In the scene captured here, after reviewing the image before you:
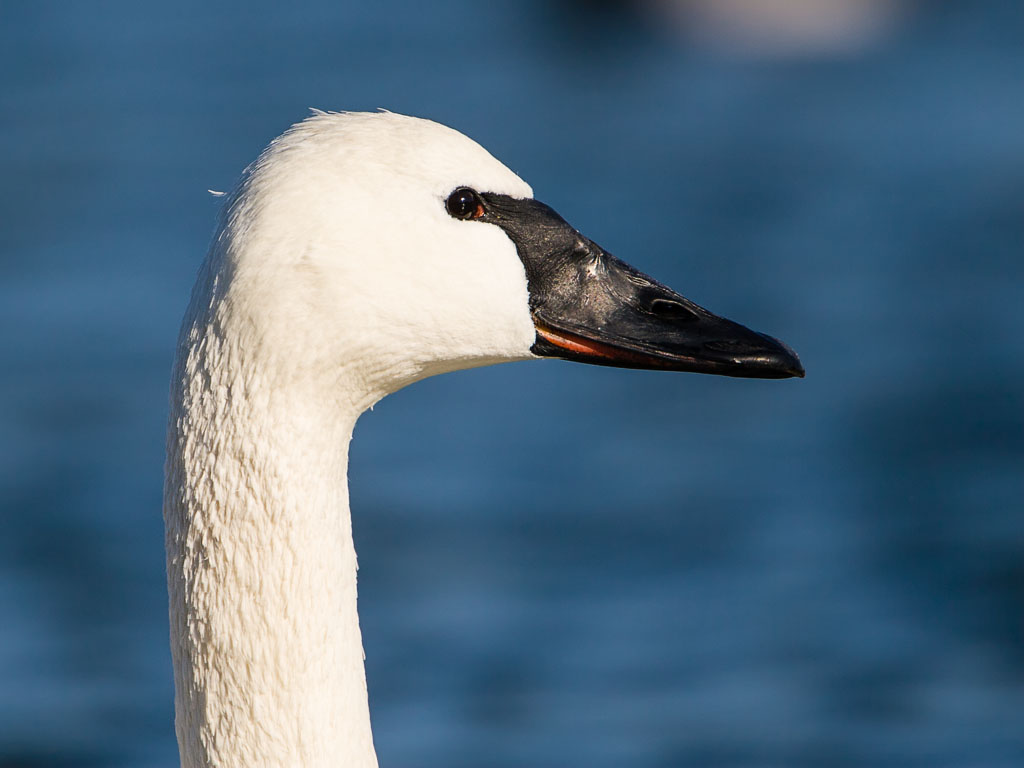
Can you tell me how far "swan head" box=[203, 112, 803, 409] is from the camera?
11.1ft

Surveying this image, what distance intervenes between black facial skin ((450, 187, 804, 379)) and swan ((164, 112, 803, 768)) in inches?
1.3

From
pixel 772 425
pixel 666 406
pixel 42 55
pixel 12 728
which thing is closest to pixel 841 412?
pixel 772 425

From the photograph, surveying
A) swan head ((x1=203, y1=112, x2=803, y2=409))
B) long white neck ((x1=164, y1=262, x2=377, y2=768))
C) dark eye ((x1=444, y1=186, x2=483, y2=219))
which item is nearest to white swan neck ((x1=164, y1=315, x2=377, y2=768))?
long white neck ((x1=164, y1=262, x2=377, y2=768))

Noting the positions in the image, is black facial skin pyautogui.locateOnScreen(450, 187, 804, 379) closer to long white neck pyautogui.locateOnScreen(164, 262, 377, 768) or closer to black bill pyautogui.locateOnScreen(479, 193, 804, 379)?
black bill pyautogui.locateOnScreen(479, 193, 804, 379)

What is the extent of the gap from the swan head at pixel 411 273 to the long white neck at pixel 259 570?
11 centimetres

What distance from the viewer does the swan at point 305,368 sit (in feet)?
11.2

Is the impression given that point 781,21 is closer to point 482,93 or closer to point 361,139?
point 482,93

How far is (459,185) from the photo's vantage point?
3.57 metres

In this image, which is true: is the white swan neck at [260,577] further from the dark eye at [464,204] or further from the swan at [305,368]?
the dark eye at [464,204]

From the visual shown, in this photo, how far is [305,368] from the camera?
3.44m

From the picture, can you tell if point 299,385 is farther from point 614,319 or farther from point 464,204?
point 614,319

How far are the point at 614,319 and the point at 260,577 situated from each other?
3.40 ft

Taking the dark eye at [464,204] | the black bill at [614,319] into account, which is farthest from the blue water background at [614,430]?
the dark eye at [464,204]

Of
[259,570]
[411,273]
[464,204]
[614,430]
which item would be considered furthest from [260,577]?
[614,430]
